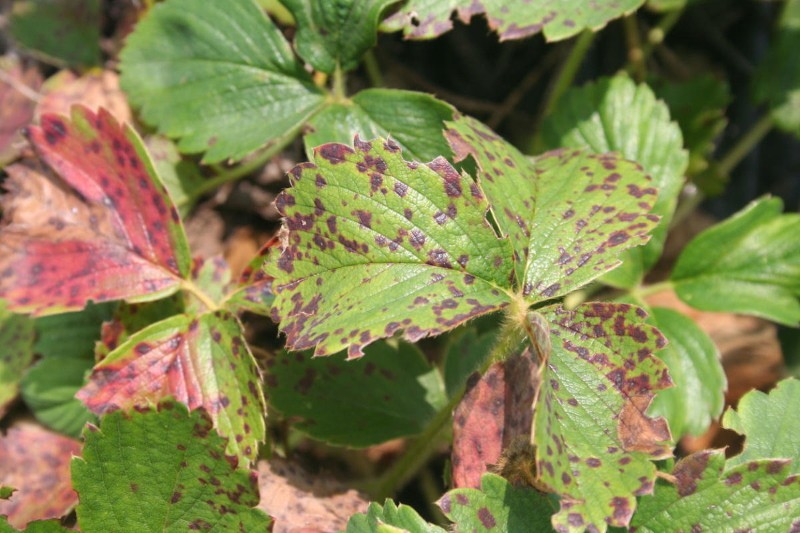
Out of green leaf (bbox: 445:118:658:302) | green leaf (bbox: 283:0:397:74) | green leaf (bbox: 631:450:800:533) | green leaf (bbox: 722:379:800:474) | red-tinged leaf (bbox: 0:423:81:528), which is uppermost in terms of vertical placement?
green leaf (bbox: 283:0:397:74)

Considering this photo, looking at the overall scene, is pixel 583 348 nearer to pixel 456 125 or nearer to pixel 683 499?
pixel 683 499

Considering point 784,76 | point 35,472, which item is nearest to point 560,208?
point 784,76

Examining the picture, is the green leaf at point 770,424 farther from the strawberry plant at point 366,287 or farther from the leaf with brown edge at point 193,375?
the leaf with brown edge at point 193,375

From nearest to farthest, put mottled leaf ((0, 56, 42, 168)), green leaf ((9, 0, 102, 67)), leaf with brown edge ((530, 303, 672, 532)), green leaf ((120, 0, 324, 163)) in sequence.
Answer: leaf with brown edge ((530, 303, 672, 532)), green leaf ((120, 0, 324, 163)), mottled leaf ((0, 56, 42, 168)), green leaf ((9, 0, 102, 67))

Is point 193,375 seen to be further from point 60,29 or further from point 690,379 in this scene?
point 60,29

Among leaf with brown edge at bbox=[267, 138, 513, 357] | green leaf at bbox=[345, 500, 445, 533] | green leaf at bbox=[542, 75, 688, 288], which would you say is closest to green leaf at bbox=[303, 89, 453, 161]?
leaf with brown edge at bbox=[267, 138, 513, 357]

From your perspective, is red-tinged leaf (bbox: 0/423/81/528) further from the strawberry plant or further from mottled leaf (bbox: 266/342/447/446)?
mottled leaf (bbox: 266/342/447/446)
